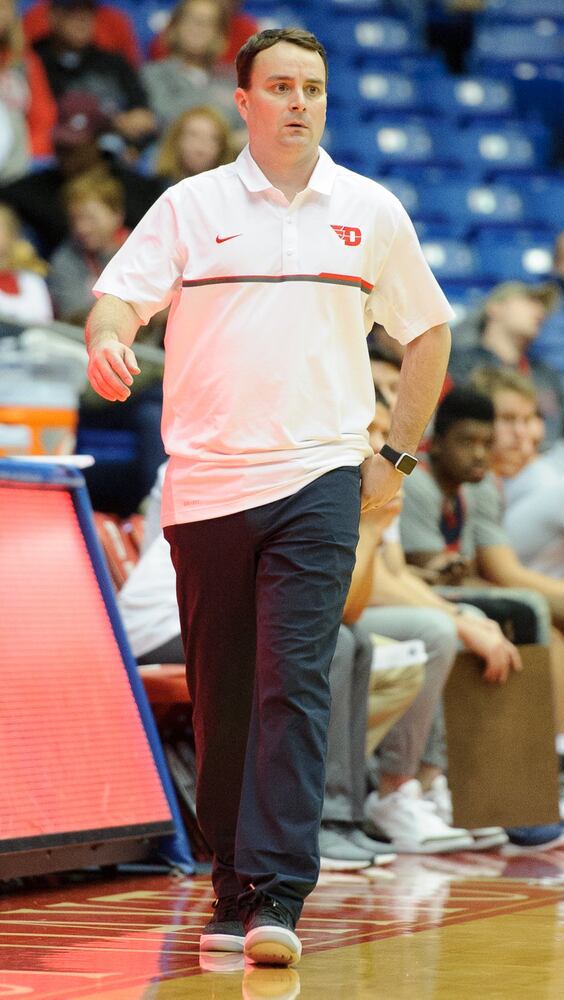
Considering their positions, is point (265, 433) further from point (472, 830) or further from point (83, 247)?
point (83, 247)

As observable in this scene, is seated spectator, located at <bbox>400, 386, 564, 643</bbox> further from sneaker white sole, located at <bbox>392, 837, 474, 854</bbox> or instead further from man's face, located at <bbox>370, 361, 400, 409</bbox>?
sneaker white sole, located at <bbox>392, 837, 474, 854</bbox>

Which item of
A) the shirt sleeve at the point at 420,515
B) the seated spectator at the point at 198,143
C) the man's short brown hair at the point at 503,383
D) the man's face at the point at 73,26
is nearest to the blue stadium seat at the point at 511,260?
the man's face at the point at 73,26

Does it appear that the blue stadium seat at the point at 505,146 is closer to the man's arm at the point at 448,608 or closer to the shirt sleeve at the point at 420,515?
the shirt sleeve at the point at 420,515

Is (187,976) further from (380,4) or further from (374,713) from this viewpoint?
(380,4)

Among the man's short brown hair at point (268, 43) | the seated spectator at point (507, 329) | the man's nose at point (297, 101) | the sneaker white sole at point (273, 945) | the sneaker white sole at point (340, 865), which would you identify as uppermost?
the man's short brown hair at point (268, 43)

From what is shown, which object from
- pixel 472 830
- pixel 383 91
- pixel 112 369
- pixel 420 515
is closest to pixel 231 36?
pixel 383 91

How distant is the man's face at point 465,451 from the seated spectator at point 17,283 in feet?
7.87

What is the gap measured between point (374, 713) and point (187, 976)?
234 centimetres

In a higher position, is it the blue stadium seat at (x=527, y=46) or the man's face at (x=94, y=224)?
the blue stadium seat at (x=527, y=46)

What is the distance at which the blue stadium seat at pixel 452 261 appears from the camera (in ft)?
38.8

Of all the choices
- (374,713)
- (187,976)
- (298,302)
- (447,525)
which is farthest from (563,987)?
(447,525)

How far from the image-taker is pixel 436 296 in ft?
10.9

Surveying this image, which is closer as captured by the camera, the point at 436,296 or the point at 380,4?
the point at 436,296

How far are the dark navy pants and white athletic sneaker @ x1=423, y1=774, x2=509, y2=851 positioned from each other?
219 centimetres
